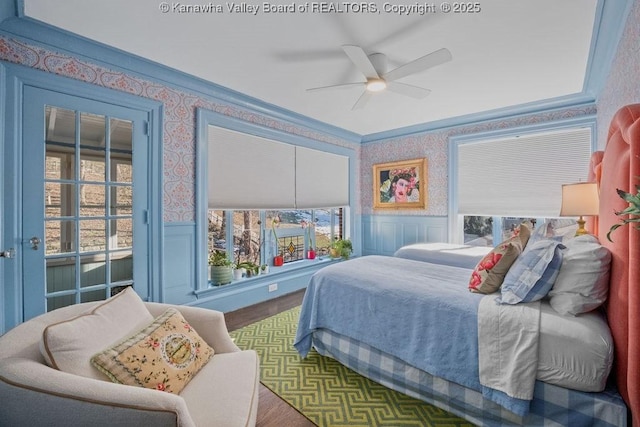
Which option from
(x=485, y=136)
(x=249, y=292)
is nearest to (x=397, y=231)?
(x=485, y=136)

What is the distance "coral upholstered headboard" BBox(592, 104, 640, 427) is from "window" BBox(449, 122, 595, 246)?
2.45 meters

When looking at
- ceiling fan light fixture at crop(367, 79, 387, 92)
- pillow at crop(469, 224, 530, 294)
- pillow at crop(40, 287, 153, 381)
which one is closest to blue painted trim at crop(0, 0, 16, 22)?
pillow at crop(40, 287, 153, 381)

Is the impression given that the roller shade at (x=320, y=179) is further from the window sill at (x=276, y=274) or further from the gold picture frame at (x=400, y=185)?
the window sill at (x=276, y=274)

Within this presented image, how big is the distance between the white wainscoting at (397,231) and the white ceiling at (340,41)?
2.06 m

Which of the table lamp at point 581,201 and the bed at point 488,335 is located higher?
the table lamp at point 581,201

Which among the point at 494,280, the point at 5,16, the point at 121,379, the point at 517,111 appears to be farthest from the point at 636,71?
the point at 5,16

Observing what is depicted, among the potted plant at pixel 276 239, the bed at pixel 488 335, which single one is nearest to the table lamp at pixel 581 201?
the bed at pixel 488 335

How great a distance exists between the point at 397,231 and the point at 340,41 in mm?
3484

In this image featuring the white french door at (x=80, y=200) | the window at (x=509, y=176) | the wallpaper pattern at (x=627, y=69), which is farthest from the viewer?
the window at (x=509, y=176)

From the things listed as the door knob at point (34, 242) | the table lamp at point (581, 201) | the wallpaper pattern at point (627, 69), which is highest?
the wallpaper pattern at point (627, 69)

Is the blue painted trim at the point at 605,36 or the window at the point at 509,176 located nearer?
the blue painted trim at the point at 605,36

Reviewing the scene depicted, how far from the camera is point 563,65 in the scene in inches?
107

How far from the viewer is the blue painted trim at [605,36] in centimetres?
187

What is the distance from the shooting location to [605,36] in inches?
85.9
